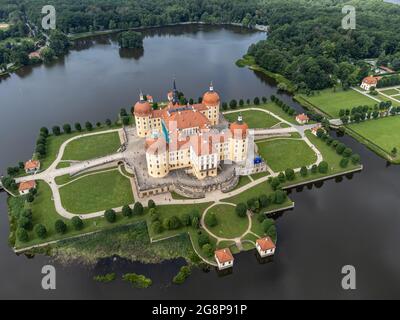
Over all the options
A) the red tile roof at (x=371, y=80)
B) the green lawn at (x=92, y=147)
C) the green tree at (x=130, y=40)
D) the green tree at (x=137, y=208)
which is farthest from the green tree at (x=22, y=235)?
the green tree at (x=130, y=40)

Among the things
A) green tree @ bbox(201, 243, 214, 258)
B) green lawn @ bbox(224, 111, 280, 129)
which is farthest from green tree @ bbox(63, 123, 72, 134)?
green tree @ bbox(201, 243, 214, 258)

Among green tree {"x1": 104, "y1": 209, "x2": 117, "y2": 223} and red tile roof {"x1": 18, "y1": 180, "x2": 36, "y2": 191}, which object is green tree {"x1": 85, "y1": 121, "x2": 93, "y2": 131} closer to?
red tile roof {"x1": 18, "y1": 180, "x2": 36, "y2": 191}

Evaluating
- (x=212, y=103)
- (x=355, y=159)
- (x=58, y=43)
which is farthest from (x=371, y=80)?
(x=58, y=43)

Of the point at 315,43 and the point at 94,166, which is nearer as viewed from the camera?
the point at 94,166

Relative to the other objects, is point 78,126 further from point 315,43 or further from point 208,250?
point 315,43

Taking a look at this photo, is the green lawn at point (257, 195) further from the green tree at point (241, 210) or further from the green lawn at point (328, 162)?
the green lawn at point (328, 162)
